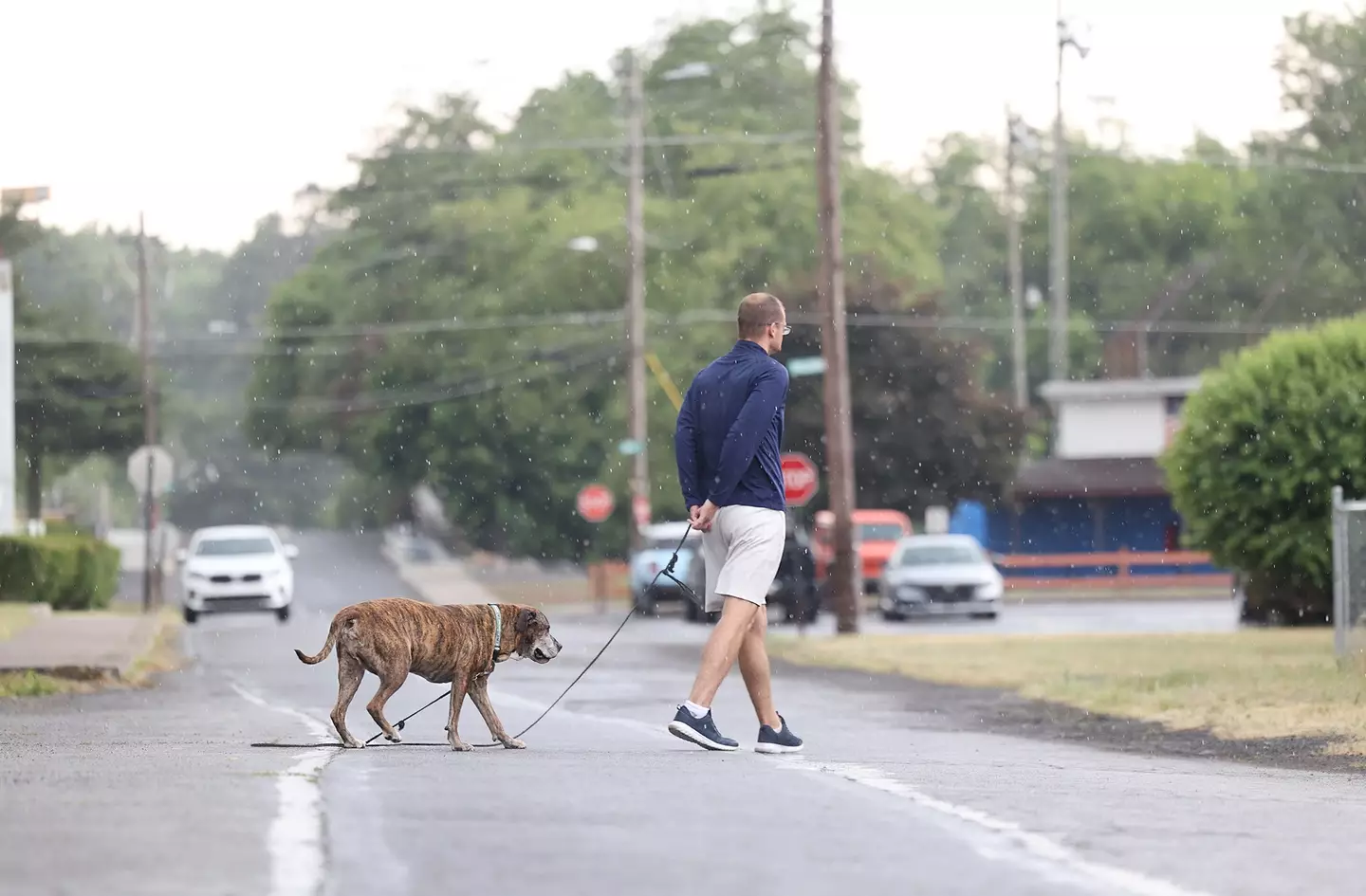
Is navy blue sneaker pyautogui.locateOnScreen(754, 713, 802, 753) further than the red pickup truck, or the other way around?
the red pickup truck

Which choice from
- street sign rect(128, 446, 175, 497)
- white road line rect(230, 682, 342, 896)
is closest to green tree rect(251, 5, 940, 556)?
street sign rect(128, 446, 175, 497)

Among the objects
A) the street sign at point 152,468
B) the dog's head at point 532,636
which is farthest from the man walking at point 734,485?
the street sign at point 152,468

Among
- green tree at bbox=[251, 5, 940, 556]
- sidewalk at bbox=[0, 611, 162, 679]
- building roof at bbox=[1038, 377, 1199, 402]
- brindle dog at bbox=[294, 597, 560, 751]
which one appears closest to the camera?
brindle dog at bbox=[294, 597, 560, 751]

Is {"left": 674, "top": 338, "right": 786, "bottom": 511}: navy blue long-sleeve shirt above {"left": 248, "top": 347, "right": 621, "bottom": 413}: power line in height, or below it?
below

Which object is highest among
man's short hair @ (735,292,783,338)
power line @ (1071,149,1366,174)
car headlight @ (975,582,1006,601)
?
power line @ (1071,149,1366,174)

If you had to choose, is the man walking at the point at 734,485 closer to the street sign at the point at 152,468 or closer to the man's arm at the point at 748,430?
the man's arm at the point at 748,430

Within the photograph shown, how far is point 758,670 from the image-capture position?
1239 centimetres

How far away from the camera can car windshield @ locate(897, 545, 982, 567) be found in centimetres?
4550

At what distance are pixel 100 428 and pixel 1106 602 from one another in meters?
44.2

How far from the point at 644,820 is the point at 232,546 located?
37197 mm

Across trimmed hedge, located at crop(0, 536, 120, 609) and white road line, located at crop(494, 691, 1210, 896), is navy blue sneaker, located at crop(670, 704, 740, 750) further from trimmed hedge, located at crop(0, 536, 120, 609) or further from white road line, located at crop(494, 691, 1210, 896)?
trimmed hedge, located at crop(0, 536, 120, 609)

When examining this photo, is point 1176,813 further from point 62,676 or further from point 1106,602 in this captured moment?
point 1106,602

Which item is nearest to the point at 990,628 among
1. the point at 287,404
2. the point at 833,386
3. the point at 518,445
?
the point at 833,386

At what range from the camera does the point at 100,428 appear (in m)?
88.8
